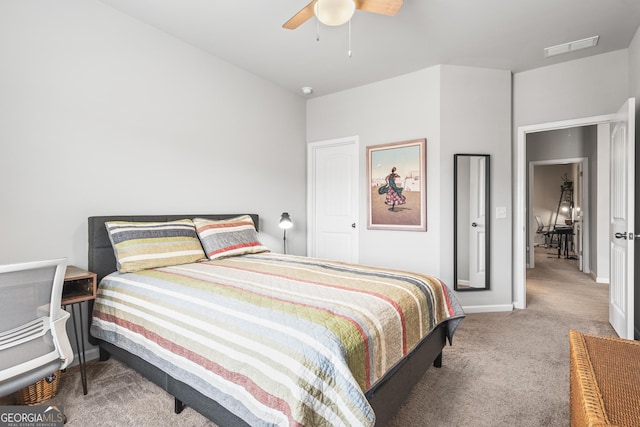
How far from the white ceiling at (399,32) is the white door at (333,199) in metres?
1.05

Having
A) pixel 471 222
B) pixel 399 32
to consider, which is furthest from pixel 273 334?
pixel 471 222

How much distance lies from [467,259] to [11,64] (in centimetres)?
422

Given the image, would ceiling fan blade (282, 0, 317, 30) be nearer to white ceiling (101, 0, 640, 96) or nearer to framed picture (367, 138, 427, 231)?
white ceiling (101, 0, 640, 96)

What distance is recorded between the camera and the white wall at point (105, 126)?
209cm

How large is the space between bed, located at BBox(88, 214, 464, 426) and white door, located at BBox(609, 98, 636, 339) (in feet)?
5.19

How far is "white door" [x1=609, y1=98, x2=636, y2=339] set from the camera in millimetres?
2492

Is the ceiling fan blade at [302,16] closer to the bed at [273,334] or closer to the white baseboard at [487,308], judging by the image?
the bed at [273,334]

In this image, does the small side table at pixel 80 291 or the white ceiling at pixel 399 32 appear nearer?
the small side table at pixel 80 291

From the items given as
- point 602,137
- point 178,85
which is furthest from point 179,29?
point 602,137

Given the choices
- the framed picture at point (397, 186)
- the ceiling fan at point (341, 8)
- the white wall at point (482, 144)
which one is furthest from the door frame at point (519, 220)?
the ceiling fan at point (341, 8)

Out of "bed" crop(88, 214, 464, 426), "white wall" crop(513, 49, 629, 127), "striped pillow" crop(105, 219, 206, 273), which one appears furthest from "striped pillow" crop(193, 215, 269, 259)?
"white wall" crop(513, 49, 629, 127)

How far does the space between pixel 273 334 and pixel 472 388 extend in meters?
1.52

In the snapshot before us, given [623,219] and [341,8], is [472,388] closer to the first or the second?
[623,219]

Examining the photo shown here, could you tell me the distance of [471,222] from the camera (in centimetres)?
356
